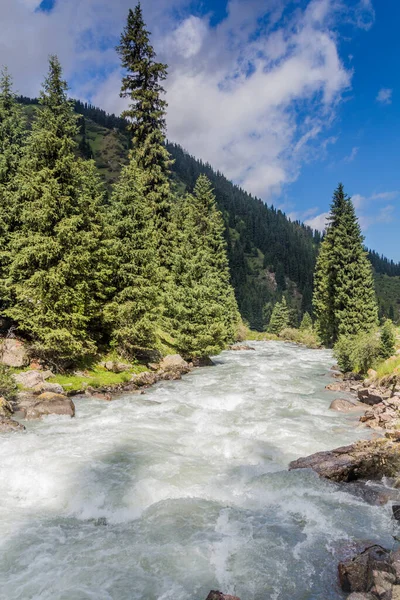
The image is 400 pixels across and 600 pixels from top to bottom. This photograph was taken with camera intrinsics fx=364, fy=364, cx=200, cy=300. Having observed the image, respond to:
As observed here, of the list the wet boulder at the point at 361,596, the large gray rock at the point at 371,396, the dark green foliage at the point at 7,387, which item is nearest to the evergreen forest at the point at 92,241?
the dark green foliage at the point at 7,387

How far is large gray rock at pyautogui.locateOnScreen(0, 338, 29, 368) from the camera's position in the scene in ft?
59.3

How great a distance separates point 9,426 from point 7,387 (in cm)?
331

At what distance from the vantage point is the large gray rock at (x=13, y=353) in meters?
18.1

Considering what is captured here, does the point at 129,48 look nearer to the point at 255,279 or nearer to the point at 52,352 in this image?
the point at 52,352

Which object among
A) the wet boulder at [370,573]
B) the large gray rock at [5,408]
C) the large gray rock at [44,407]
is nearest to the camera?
the wet boulder at [370,573]

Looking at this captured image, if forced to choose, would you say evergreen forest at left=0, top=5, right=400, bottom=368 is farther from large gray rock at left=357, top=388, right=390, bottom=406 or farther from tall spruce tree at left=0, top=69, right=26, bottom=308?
large gray rock at left=357, top=388, right=390, bottom=406

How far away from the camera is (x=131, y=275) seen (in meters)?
23.0

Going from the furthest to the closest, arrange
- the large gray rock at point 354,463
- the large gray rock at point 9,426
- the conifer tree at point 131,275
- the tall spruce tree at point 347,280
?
the tall spruce tree at point 347,280
the conifer tree at point 131,275
the large gray rock at point 9,426
the large gray rock at point 354,463

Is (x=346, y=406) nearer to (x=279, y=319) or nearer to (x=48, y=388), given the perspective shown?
(x=48, y=388)

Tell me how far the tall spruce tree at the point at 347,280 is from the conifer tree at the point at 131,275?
81.4 ft

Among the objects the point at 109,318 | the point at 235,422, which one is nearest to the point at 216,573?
the point at 235,422

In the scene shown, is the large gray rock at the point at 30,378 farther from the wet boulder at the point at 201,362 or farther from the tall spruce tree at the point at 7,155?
the wet boulder at the point at 201,362

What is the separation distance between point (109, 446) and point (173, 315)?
1897cm

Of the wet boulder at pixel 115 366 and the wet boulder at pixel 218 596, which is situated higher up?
the wet boulder at pixel 218 596
